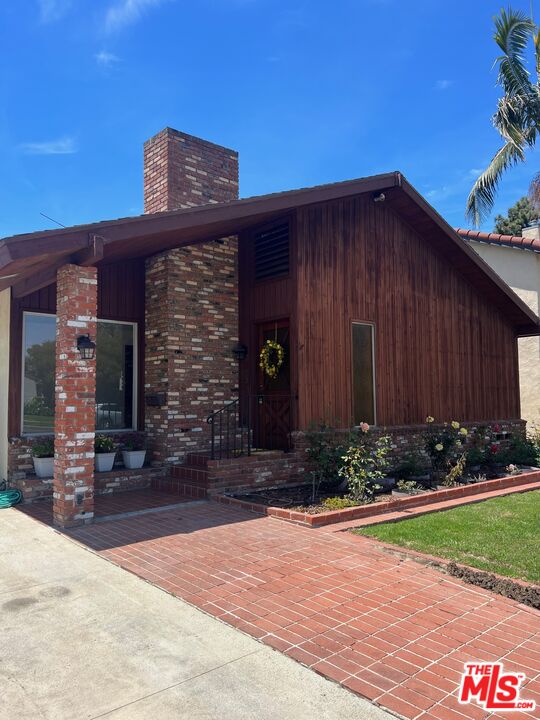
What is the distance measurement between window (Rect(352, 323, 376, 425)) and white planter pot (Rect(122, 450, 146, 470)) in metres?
3.88

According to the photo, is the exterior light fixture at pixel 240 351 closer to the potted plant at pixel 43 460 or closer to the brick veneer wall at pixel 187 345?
the brick veneer wall at pixel 187 345

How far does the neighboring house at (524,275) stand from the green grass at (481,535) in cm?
1102

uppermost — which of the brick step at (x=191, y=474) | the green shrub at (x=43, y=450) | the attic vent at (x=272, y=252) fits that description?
the attic vent at (x=272, y=252)

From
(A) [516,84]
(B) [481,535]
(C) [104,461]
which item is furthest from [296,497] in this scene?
(A) [516,84]

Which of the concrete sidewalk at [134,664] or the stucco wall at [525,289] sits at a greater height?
the stucco wall at [525,289]

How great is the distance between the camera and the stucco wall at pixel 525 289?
17.6 meters

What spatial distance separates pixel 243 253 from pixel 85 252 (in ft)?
14.4

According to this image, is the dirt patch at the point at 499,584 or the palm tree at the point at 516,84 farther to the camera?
the palm tree at the point at 516,84

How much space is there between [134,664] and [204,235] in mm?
7102

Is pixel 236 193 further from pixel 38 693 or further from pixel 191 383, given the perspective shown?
pixel 38 693

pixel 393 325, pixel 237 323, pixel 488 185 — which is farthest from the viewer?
pixel 488 185

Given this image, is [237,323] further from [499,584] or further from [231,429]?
[499,584]

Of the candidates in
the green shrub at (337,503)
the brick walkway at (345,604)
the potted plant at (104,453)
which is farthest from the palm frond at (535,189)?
the potted plant at (104,453)

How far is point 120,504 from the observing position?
7.51 meters
